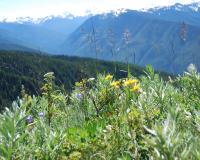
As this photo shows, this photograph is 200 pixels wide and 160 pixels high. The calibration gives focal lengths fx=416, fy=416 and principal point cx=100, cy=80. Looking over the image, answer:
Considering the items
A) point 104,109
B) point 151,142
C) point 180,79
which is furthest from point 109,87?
point 151,142

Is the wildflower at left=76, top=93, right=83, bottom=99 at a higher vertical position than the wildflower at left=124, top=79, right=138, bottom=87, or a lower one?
lower

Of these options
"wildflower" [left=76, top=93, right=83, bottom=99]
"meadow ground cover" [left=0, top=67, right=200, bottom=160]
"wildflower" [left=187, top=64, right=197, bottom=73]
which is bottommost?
"wildflower" [left=76, top=93, right=83, bottom=99]

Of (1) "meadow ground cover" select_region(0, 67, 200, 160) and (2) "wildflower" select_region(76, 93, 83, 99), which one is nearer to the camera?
(1) "meadow ground cover" select_region(0, 67, 200, 160)

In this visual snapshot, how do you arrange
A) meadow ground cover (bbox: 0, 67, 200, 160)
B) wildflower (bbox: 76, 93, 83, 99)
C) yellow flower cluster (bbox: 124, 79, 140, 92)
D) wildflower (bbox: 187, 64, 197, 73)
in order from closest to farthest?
meadow ground cover (bbox: 0, 67, 200, 160)
wildflower (bbox: 187, 64, 197, 73)
yellow flower cluster (bbox: 124, 79, 140, 92)
wildflower (bbox: 76, 93, 83, 99)

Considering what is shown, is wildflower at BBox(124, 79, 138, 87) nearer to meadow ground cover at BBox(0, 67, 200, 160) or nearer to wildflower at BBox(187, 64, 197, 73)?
meadow ground cover at BBox(0, 67, 200, 160)

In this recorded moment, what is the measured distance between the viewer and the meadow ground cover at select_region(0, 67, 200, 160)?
5.31 feet

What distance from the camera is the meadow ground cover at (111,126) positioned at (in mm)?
1618

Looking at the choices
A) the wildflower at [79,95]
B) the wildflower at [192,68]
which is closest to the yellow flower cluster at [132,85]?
the wildflower at [192,68]

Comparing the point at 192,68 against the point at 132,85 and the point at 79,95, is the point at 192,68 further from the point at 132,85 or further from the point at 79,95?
the point at 79,95

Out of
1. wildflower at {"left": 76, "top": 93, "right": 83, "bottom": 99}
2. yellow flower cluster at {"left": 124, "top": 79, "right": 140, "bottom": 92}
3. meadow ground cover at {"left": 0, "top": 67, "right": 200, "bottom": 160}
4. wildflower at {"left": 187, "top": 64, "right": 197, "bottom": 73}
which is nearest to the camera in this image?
meadow ground cover at {"left": 0, "top": 67, "right": 200, "bottom": 160}

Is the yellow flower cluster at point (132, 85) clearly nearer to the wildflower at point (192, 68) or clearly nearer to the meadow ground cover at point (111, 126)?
the meadow ground cover at point (111, 126)

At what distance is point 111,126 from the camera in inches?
130

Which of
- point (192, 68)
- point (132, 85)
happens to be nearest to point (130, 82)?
point (132, 85)

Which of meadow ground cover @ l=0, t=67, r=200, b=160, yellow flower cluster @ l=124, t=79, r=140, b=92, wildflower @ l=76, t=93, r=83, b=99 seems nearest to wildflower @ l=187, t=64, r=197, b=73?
meadow ground cover @ l=0, t=67, r=200, b=160
